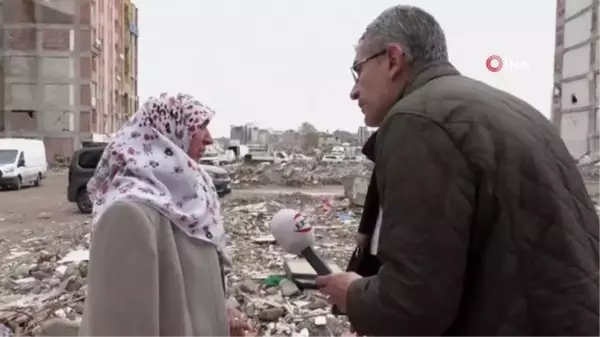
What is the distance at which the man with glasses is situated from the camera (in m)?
1.60

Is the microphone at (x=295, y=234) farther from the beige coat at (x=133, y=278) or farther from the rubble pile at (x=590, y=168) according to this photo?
the rubble pile at (x=590, y=168)

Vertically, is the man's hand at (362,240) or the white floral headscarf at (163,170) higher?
the white floral headscarf at (163,170)

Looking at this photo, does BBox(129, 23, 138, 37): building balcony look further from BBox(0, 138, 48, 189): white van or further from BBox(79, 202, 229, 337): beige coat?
BBox(79, 202, 229, 337): beige coat

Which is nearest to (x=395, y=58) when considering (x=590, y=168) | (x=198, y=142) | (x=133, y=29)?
(x=198, y=142)

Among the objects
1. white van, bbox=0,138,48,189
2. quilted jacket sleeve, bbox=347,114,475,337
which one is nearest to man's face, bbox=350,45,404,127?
quilted jacket sleeve, bbox=347,114,475,337

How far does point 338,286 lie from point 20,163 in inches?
1115

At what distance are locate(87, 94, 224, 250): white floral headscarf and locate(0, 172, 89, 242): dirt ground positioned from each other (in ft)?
41.7

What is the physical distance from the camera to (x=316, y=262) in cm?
222

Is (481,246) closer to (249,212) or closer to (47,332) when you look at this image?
(47,332)

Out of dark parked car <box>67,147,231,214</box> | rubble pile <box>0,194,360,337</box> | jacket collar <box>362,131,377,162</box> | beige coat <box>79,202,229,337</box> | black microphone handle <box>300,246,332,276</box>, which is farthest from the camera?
dark parked car <box>67,147,231,214</box>

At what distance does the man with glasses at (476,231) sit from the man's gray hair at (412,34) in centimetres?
19

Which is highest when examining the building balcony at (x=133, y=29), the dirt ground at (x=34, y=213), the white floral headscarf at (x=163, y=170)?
the building balcony at (x=133, y=29)

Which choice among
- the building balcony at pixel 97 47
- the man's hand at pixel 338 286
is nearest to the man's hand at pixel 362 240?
the man's hand at pixel 338 286

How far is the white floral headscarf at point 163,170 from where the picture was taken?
8.73 feet
